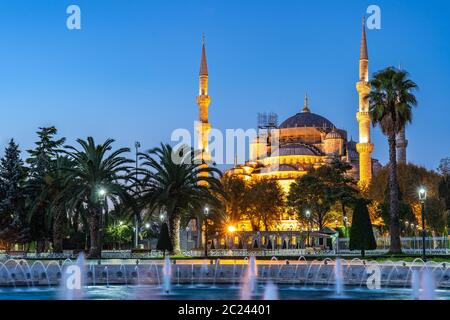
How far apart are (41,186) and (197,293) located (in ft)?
80.0

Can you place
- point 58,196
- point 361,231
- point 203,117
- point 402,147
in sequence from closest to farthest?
point 58,196 → point 361,231 → point 203,117 → point 402,147

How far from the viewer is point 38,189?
42.2m

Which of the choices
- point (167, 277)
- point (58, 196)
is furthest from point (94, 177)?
point (167, 277)

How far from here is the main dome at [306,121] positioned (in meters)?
102

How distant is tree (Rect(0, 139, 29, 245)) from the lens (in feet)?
139

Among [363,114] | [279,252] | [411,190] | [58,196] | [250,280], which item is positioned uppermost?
[363,114]

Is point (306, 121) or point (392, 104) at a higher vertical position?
point (306, 121)

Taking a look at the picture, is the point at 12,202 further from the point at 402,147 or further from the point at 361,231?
the point at 402,147

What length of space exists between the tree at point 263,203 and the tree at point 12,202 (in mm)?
27176

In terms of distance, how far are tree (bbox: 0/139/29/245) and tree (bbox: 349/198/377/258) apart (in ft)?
64.8

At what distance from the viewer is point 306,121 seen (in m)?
103

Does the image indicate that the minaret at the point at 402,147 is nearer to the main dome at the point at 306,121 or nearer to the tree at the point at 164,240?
the main dome at the point at 306,121
